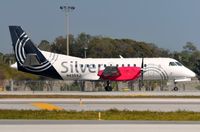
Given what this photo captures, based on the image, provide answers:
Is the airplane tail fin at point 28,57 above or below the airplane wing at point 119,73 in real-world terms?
above

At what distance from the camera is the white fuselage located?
57281mm

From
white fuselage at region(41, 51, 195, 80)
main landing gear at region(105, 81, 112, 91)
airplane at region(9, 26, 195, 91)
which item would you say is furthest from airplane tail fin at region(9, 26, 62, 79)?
main landing gear at region(105, 81, 112, 91)

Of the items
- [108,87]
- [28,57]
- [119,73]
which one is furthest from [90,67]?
[28,57]

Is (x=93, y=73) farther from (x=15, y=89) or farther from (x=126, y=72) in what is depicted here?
(x=15, y=89)

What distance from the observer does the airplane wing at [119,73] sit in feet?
185

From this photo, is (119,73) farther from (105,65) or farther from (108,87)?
(108,87)

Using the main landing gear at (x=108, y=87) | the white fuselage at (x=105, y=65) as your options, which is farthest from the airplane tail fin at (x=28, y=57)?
the main landing gear at (x=108, y=87)

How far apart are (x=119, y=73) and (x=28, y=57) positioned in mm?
10617

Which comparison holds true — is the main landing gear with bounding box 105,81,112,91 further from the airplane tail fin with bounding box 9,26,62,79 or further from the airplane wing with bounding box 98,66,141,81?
the airplane tail fin with bounding box 9,26,62,79

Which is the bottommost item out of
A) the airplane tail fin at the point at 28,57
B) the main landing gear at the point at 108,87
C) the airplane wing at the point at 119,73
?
the main landing gear at the point at 108,87

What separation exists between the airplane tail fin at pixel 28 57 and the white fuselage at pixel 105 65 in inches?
29.0

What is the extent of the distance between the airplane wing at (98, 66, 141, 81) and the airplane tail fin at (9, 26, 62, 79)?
5.79 meters

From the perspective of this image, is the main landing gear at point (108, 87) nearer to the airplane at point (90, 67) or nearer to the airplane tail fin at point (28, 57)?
the airplane at point (90, 67)

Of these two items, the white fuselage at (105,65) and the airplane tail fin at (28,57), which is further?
the airplane tail fin at (28,57)
